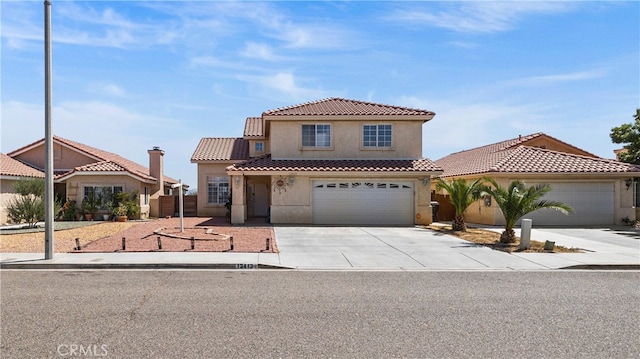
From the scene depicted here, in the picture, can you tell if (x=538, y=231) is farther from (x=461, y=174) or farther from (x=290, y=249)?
(x=290, y=249)

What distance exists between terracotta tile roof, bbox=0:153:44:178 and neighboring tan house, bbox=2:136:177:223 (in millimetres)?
631

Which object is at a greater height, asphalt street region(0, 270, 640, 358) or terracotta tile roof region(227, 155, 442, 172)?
terracotta tile roof region(227, 155, 442, 172)

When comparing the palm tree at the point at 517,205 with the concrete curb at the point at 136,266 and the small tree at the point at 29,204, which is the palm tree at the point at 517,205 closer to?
the concrete curb at the point at 136,266

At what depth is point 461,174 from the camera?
83.4 feet

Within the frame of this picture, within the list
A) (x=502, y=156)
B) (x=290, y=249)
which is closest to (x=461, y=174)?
(x=502, y=156)

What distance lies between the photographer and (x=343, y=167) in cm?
2164

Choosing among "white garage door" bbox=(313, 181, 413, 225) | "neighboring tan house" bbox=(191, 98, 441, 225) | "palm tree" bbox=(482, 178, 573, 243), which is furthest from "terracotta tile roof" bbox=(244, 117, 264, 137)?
"palm tree" bbox=(482, 178, 573, 243)

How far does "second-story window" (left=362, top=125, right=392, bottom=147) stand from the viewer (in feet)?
76.0

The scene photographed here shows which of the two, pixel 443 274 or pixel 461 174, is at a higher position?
pixel 461 174

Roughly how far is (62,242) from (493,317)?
13.8m

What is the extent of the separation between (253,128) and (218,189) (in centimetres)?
523

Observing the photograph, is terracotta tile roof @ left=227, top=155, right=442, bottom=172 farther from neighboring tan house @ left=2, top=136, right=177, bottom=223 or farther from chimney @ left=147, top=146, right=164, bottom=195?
chimney @ left=147, top=146, right=164, bottom=195

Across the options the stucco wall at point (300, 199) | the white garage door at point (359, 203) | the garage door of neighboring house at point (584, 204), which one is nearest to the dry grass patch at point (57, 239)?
the stucco wall at point (300, 199)

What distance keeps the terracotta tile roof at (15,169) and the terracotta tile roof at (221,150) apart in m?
8.98
